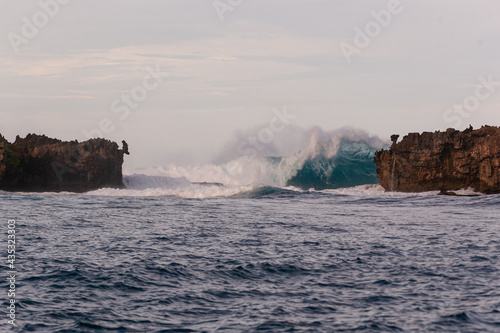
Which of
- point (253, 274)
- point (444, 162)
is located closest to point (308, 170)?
point (444, 162)

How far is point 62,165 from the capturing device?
228 ft

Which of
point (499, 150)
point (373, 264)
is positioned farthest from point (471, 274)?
point (499, 150)

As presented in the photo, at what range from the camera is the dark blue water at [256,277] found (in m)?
11.1

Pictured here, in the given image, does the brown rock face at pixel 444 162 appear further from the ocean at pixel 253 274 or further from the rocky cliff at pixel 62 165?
the rocky cliff at pixel 62 165

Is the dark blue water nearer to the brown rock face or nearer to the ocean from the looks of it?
the ocean

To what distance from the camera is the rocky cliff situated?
6819 cm

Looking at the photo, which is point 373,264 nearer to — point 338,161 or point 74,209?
point 74,209

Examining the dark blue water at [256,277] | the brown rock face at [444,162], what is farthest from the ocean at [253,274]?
the brown rock face at [444,162]

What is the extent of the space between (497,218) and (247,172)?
58263 millimetres

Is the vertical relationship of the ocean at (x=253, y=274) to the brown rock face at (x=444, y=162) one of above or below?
below

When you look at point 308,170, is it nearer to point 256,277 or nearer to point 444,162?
point 444,162

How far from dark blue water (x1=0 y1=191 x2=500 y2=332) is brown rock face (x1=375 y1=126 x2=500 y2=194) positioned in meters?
35.3

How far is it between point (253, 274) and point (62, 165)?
58982 mm

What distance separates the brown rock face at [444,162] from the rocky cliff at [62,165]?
116ft
